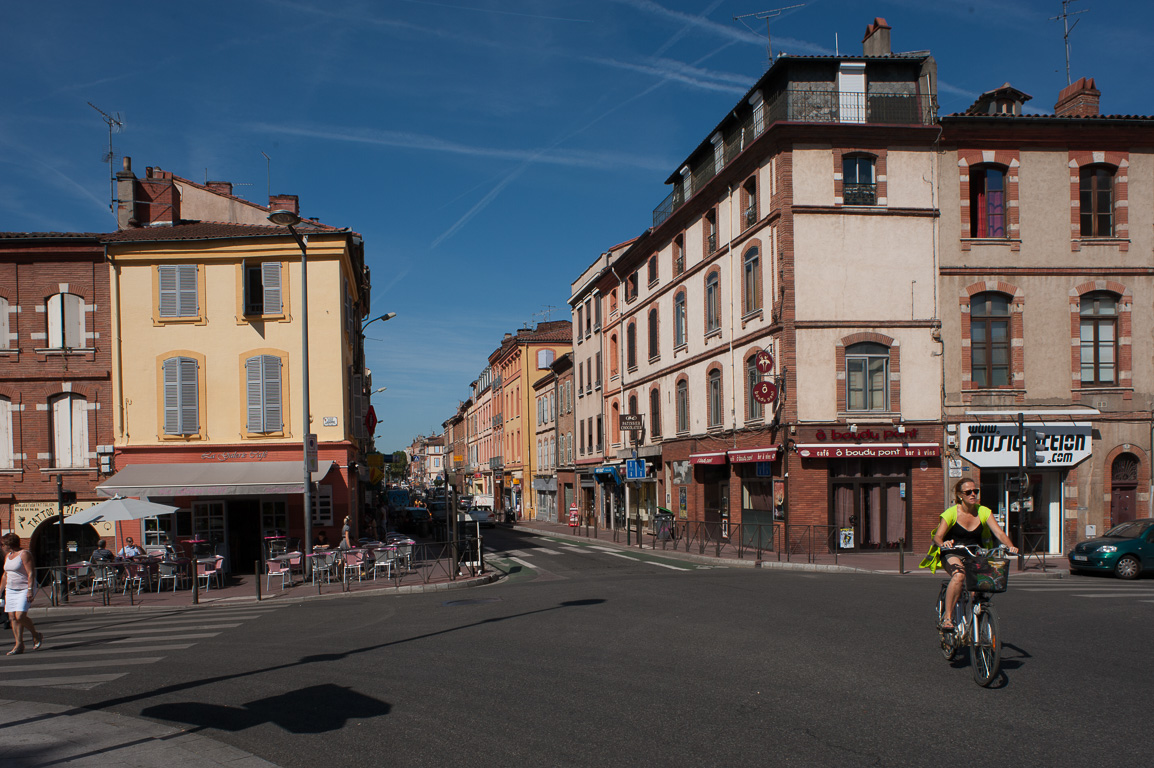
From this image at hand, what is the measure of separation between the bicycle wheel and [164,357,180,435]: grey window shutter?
72.2 ft

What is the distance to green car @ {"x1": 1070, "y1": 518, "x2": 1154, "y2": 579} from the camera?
18766mm

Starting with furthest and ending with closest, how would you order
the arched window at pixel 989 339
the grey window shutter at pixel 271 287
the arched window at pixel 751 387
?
the arched window at pixel 751 387, the arched window at pixel 989 339, the grey window shutter at pixel 271 287

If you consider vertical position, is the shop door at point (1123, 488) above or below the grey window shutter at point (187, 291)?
below

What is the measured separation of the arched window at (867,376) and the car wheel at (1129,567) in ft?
→ 25.0

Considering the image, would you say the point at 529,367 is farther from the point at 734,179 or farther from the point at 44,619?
the point at 44,619

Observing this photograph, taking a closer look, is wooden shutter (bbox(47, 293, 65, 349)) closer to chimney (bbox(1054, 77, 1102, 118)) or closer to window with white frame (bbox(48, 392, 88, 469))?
window with white frame (bbox(48, 392, 88, 469))

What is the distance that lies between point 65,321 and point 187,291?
11.7 feet

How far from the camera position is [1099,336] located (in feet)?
83.1

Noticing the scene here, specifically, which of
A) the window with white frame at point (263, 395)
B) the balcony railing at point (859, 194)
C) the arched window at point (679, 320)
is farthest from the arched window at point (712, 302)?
the window with white frame at point (263, 395)

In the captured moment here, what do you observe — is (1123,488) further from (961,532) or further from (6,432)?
(6,432)

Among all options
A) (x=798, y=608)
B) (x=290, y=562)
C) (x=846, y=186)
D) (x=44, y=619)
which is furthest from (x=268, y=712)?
(x=846, y=186)

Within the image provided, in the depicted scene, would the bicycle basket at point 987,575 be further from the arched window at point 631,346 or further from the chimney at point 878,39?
the arched window at point 631,346

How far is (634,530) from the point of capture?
127ft

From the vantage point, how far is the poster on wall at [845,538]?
81.4ft
